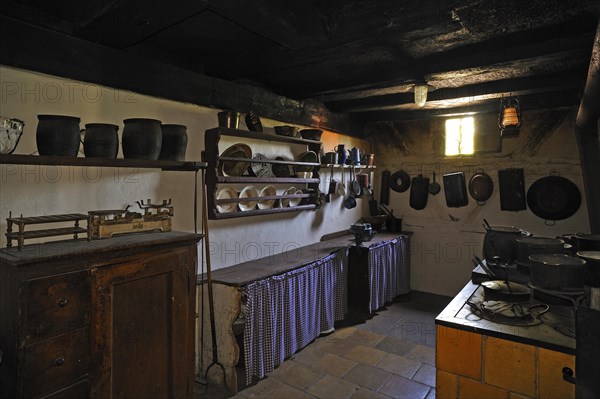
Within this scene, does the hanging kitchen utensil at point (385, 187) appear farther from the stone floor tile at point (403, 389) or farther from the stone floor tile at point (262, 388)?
the stone floor tile at point (262, 388)

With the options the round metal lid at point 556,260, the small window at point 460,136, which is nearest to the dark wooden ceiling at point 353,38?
the small window at point 460,136

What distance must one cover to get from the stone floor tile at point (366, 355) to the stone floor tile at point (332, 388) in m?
0.36

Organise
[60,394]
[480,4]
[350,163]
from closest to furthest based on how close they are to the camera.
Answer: [60,394], [480,4], [350,163]

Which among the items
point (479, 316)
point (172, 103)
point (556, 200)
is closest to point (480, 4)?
point (479, 316)

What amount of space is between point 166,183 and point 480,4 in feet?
7.04

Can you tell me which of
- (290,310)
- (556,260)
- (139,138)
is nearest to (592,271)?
(556,260)

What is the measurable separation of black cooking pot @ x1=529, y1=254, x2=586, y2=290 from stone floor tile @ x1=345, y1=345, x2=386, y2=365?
1620mm

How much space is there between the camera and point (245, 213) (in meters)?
2.93

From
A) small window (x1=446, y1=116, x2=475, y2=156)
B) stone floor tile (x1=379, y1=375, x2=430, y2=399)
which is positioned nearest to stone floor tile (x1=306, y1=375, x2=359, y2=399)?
stone floor tile (x1=379, y1=375, x2=430, y2=399)

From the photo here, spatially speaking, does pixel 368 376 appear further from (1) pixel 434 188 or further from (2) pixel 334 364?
(1) pixel 434 188

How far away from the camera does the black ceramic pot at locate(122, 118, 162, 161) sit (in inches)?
81.5

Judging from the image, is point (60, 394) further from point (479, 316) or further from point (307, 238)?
point (307, 238)

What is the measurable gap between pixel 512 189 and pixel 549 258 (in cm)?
276

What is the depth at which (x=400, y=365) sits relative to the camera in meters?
2.86
